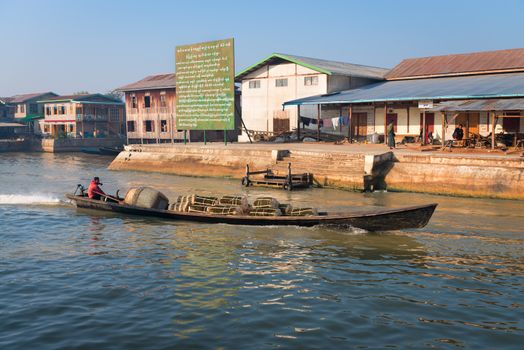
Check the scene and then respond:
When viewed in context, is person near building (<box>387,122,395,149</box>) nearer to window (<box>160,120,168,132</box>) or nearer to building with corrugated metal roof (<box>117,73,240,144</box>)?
building with corrugated metal roof (<box>117,73,240,144</box>)

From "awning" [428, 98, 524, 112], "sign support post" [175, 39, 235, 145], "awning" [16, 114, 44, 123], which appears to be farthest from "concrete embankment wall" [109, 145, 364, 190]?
"awning" [16, 114, 44, 123]

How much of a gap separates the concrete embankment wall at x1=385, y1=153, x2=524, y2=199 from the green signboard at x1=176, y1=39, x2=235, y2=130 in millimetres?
13808

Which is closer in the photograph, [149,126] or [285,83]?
[285,83]

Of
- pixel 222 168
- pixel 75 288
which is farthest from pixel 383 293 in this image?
pixel 222 168

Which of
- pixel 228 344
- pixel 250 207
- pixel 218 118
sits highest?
pixel 218 118

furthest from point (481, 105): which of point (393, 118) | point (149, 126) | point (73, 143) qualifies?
point (73, 143)

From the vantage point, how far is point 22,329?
9312 millimetres

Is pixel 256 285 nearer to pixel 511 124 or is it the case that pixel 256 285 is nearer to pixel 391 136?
pixel 391 136

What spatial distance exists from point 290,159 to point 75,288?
817 inches

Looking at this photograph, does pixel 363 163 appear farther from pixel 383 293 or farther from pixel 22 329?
pixel 22 329

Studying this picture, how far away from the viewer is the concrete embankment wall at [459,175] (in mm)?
23016

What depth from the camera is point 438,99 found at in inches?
1208

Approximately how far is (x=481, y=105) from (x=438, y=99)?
374cm

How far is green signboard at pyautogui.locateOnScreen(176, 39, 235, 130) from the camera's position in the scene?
3588 cm
